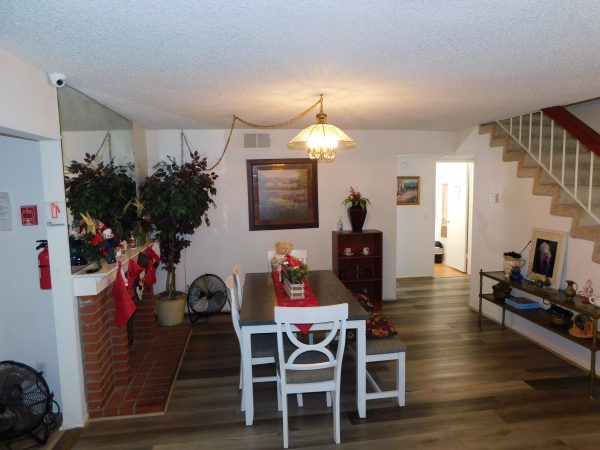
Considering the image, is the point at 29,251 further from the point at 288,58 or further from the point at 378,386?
the point at 378,386

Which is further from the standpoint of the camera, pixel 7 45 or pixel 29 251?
pixel 29 251

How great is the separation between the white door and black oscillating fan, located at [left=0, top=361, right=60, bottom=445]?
643 cm

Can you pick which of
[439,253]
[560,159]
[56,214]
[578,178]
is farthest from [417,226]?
[56,214]

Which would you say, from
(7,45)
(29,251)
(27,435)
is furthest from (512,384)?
A: (7,45)

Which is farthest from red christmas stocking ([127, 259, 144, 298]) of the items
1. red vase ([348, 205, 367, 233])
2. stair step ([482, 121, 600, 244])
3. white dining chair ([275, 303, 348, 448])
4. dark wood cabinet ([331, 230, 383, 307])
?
stair step ([482, 121, 600, 244])

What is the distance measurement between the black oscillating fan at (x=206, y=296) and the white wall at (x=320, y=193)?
159mm

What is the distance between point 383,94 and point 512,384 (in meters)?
2.59

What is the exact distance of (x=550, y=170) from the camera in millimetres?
3863

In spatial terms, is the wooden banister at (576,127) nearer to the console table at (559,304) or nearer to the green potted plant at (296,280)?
the console table at (559,304)

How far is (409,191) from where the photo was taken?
6727 millimetres

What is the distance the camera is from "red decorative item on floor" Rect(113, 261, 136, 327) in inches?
115

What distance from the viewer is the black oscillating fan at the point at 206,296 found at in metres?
4.86

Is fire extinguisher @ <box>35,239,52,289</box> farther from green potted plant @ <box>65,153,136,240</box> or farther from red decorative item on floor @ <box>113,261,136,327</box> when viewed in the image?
red decorative item on floor @ <box>113,261,136,327</box>

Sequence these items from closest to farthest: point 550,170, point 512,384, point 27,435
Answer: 1. point 27,435
2. point 512,384
3. point 550,170
